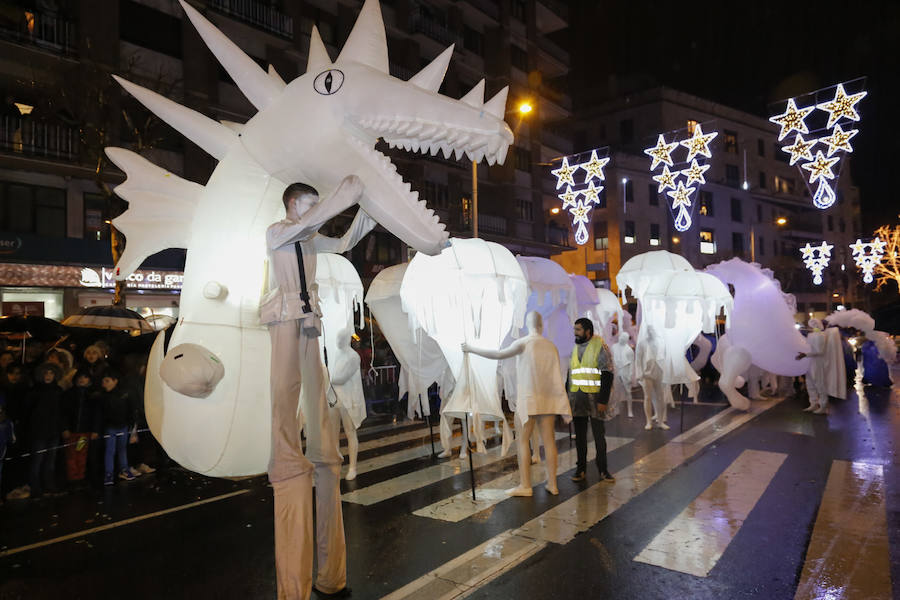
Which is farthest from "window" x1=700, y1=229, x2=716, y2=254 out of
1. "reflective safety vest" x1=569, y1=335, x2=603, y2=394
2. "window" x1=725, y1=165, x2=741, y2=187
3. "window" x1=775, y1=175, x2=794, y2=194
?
"reflective safety vest" x1=569, y1=335, x2=603, y2=394

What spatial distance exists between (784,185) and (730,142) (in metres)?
8.62

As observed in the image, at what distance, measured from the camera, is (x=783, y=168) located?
4400 cm

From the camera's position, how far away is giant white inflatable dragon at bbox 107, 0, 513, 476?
329cm

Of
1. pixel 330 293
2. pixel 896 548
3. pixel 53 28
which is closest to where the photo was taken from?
pixel 896 548

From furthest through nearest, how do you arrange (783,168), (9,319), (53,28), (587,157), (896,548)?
1. (783,168)
2. (587,157)
3. (53,28)
4. (9,319)
5. (896,548)

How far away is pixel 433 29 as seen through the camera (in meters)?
24.8

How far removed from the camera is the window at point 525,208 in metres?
29.5

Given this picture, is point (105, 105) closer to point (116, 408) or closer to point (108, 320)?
point (108, 320)

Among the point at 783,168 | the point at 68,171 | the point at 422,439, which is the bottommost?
the point at 422,439

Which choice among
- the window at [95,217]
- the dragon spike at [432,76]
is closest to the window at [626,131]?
the window at [95,217]

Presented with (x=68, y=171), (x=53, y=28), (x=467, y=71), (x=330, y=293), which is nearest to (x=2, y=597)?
(x=330, y=293)

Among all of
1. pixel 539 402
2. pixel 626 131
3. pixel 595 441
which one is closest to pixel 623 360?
pixel 595 441

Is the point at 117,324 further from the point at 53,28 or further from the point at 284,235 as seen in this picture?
the point at 53,28

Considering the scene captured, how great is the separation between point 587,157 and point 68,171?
47.3ft
